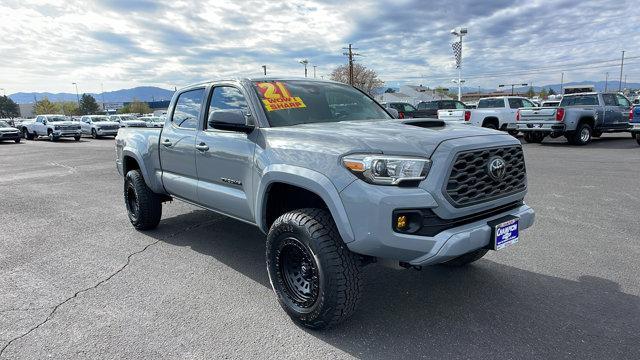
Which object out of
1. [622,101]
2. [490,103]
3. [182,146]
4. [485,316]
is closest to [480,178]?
[485,316]

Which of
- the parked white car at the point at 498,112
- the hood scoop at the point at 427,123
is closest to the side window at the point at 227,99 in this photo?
the hood scoop at the point at 427,123

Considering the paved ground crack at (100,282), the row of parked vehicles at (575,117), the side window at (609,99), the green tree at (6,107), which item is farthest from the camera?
the green tree at (6,107)

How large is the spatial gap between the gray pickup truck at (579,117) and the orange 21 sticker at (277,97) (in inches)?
557

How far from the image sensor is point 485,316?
321 cm

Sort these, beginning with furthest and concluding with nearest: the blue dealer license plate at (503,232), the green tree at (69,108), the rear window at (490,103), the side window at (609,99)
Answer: the green tree at (69,108) → the rear window at (490,103) → the side window at (609,99) → the blue dealer license plate at (503,232)

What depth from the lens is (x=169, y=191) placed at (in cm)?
493

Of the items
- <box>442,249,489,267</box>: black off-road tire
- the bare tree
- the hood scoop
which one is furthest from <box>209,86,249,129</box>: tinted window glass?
the bare tree

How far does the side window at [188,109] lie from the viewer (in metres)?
4.49

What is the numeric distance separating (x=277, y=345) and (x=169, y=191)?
2.68 meters

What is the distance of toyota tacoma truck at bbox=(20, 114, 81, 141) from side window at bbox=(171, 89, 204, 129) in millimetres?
26145

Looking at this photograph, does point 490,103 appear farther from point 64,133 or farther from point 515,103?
point 64,133

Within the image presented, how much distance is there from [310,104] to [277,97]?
12.6 inches

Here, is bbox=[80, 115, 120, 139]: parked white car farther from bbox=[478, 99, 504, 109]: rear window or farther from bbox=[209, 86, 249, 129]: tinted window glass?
bbox=[209, 86, 249, 129]: tinted window glass

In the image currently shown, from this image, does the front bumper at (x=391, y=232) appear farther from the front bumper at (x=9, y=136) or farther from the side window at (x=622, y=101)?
the front bumper at (x=9, y=136)
